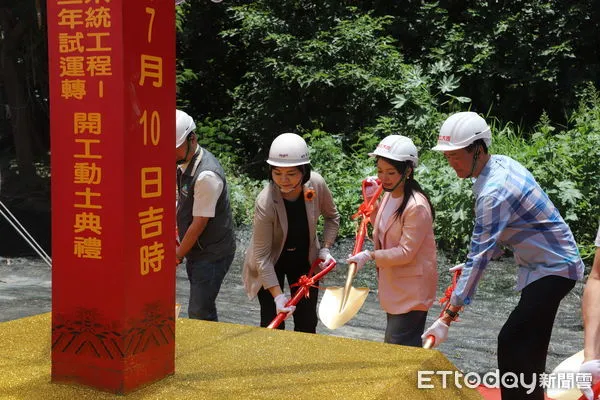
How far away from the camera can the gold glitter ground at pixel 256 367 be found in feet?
8.63

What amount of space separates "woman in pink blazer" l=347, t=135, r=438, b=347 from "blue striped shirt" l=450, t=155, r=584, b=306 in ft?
1.43

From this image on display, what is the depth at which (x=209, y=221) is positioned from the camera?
4227mm

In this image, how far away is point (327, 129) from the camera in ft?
42.9

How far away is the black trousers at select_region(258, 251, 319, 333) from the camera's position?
14.3ft

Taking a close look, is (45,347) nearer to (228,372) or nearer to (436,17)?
(228,372)

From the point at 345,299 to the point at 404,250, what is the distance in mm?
749

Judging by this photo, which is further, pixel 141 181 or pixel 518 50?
pixel 518 50

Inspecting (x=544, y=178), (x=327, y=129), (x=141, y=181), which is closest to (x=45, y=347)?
(x=141, y=181)

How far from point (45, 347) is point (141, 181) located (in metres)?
0.97

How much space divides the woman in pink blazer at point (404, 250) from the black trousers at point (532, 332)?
1.83 feet

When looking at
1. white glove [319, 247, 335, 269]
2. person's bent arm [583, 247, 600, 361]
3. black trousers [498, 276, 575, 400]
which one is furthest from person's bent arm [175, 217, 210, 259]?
person's bent arm [583, 247, 600, 361]

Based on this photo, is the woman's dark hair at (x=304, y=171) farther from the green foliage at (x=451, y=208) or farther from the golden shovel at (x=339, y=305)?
the green foliage at (x=451, y=208)

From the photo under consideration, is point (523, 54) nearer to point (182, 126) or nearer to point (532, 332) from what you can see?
point (182, 126)

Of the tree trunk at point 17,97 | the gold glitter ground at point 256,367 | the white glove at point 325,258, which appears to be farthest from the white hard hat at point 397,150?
the tree trunk at point 17,97
